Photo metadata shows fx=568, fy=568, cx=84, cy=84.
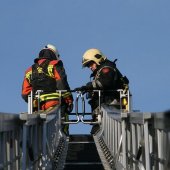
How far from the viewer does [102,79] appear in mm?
12461

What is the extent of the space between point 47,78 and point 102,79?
128 cm

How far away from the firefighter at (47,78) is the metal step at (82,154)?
3.15 ft

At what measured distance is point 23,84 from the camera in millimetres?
12891

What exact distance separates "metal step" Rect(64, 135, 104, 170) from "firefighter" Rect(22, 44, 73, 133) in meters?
0.96

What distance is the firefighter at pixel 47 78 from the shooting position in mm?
11844

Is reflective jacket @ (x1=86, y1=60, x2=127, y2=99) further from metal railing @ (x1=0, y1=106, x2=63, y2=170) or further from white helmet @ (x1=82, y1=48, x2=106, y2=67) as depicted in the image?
metal railing @ (x1=0, y1=106, x2=63, y2=170)

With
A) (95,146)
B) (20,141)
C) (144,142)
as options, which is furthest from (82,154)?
(144,142)

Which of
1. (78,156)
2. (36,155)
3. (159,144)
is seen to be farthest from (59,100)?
(159,144)

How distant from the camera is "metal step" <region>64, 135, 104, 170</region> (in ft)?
29.4

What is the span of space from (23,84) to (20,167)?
7033 millimetres

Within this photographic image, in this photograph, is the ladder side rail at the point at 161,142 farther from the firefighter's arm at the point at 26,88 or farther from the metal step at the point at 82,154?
the firefighter's arm at the point at 26,88

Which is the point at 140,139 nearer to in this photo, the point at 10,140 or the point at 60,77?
the point at 10,140

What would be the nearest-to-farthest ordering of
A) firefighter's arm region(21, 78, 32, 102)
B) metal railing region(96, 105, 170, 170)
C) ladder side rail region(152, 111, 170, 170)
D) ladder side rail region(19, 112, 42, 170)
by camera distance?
ladder side rail region(152, 111, 170, 170), metal railing region(96, 105, 170, 170), ladder side rail region(19, 112, 42, 170), firefighter's arm region(21, 78, 32, 102)

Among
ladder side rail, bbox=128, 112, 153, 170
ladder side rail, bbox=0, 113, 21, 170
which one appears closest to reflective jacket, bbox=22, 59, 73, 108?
ladder side rail, bbox=128, 112, 153, 170
